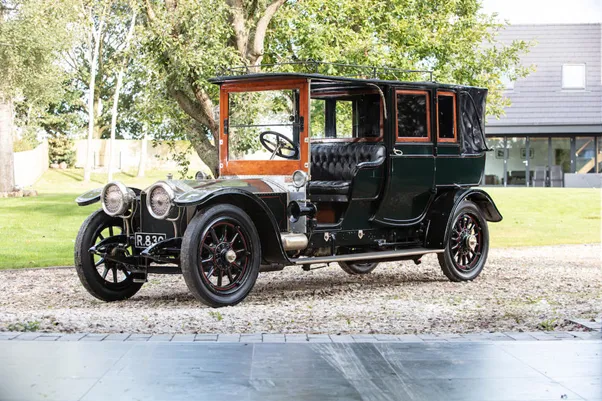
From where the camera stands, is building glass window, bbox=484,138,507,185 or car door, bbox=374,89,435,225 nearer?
car door, bbox=374,89,435,225

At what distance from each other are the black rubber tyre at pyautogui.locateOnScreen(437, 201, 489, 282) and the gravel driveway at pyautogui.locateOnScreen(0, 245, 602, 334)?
0.70ft

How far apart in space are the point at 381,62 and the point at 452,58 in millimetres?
3631

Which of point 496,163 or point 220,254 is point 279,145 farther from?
point 496,163

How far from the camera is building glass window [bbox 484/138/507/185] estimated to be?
39156mm

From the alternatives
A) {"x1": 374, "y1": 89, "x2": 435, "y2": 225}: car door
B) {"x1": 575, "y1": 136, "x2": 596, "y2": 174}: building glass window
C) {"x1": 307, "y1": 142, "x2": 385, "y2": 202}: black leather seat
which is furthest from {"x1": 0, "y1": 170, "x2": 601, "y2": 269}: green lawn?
{"x1": 575, "y1": 136, "x2": 596, "y2": 174}: building glass window

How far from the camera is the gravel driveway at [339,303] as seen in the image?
8.33m

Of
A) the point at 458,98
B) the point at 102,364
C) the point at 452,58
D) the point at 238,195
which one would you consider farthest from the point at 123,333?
the point at 452,58

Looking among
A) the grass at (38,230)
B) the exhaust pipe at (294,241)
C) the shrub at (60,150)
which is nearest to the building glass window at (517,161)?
the grass at (38,230)

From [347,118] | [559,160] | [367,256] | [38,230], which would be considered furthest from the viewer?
[559,160]

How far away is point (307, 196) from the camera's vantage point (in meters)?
10.4

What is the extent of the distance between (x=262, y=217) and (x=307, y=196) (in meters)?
0.71

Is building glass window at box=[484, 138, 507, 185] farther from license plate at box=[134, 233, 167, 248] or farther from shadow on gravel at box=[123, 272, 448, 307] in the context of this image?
license plate at box=[134, 233, 167, 248]

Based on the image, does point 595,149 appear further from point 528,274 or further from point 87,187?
point 528,274

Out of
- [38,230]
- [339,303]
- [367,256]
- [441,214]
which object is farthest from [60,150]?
[339,303]
